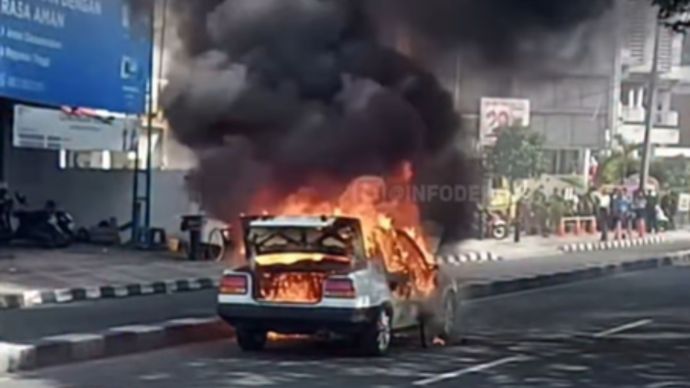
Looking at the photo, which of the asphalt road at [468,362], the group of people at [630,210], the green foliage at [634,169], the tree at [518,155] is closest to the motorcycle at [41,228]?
the asphalt road at [468,362]

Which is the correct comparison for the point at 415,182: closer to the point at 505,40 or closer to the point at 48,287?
the point at 505,40

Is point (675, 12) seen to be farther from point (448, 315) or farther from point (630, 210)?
point (630, 210)

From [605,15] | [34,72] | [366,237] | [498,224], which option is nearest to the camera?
[366,237]

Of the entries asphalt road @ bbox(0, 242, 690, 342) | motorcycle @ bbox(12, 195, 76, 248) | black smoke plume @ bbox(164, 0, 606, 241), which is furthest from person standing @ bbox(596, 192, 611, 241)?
black smoke plume @ bbox(164, 0, 606, 241)

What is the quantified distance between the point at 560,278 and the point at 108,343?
49.7ft

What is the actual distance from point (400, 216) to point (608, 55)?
355 centimetres

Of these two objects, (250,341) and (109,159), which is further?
(109,159)

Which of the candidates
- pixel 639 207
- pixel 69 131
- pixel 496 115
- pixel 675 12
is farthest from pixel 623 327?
pixel 639 207

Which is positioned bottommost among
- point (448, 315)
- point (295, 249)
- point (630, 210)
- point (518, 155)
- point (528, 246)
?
point (448, 315)

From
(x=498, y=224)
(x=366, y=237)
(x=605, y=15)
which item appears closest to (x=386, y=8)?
(x=605, y=15)

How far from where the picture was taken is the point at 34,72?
25391 millimetres

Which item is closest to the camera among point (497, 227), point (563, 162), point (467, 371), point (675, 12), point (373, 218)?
point (467, 371)

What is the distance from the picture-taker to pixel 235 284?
13.5 m

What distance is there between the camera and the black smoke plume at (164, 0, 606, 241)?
16.3 meters
